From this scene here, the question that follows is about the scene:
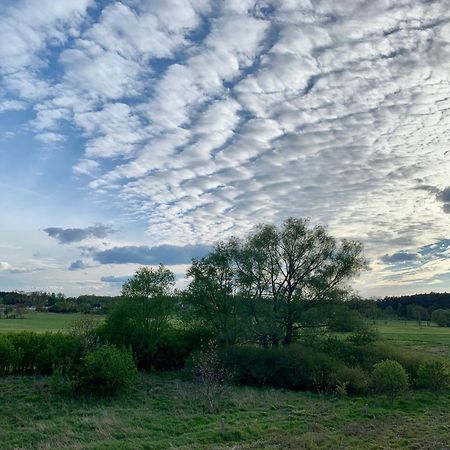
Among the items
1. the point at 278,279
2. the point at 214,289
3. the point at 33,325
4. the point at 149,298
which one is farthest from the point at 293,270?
the point at 33,325

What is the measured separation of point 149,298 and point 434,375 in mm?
28034

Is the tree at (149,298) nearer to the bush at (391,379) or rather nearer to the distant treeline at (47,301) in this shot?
the bush at (391,379)

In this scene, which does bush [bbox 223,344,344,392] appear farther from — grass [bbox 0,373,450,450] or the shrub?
grass [bbox 0,373,450,450]

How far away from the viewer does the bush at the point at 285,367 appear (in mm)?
37250

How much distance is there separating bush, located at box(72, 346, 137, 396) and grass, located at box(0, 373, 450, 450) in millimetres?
1256

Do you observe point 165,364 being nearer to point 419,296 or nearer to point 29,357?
point 29,357

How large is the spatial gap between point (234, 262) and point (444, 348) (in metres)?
33.7

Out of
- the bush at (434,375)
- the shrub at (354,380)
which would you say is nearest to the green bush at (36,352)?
the shrub at (354,380)

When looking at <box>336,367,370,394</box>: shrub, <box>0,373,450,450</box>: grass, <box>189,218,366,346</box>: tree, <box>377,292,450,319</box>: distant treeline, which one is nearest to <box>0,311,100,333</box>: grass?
<box>189,218,366,346</box>: tree

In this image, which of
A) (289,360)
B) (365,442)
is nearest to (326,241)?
(289,360)

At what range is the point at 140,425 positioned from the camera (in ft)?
74.9

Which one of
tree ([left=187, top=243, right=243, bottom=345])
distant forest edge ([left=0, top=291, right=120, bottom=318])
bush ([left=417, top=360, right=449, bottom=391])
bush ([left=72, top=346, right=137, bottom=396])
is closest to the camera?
bush ([left=72, top=346, right=137, bottom=396])

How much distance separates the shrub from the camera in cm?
3447

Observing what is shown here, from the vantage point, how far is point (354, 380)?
34.9 meters
